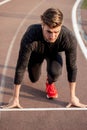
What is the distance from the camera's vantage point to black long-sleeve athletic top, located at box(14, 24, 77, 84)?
266 inches

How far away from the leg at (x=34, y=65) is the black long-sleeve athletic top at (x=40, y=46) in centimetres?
51

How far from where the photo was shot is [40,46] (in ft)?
23.2

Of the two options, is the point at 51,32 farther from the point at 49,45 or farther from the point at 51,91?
the point at 51,91

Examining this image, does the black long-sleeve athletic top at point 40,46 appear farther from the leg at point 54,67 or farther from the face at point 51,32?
the leg at point 54,67

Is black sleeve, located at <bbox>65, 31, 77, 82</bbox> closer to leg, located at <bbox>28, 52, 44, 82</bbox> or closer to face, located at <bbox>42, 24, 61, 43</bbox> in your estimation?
face, located at <bbox>42, 24, 61, 43</bbox>

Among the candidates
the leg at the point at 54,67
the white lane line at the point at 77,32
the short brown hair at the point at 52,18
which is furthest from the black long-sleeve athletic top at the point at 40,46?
the white lane line at the point at 77,32

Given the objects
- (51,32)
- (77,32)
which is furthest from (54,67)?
(77,32)

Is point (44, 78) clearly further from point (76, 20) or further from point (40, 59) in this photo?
point (76, 20)

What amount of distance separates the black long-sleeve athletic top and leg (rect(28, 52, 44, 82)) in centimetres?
51

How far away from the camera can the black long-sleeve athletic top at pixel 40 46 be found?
6.75 m

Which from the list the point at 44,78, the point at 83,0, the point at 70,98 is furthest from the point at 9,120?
the point at 83,0

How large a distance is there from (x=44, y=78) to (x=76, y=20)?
7700mm

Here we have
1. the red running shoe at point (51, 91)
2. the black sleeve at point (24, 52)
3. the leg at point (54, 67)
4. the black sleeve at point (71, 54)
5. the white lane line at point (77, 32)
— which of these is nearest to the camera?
the black sleeve at point (24, 52)

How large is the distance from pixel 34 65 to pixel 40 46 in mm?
1012
